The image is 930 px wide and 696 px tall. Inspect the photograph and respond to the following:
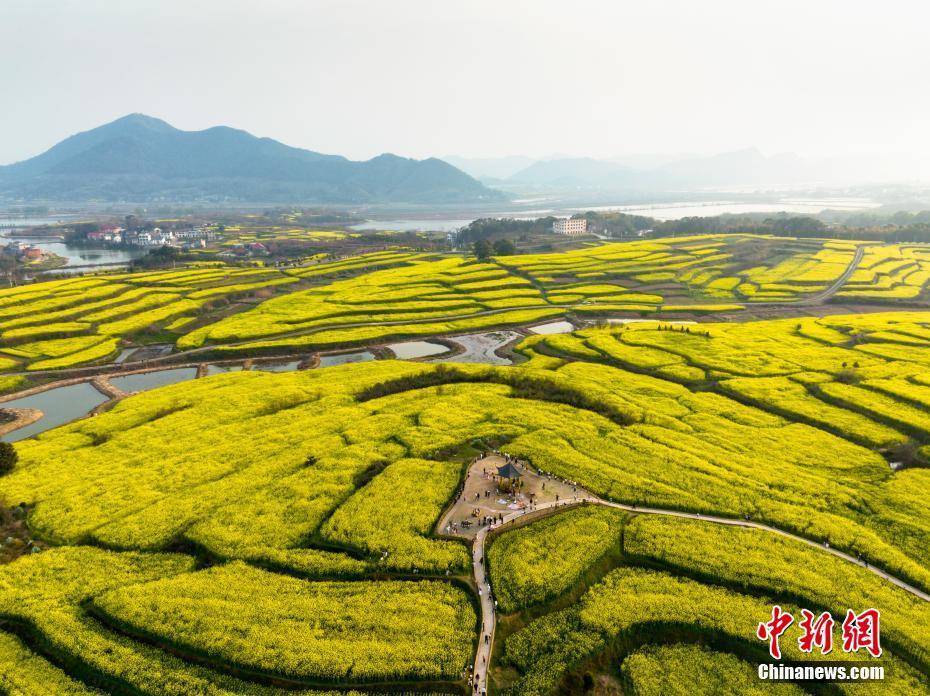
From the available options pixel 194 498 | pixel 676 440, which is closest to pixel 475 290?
pixel 676 440

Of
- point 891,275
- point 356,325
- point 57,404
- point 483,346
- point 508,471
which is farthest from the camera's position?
point 891,275

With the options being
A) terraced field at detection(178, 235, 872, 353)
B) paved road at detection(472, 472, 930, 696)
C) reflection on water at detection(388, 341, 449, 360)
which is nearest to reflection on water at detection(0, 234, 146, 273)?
terraced field at detection(178, 235, 872, 353)

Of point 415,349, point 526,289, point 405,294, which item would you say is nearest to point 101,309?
point 405,294

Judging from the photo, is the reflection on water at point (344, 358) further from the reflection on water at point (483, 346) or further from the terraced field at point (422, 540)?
the terraced field at point (422, 540)

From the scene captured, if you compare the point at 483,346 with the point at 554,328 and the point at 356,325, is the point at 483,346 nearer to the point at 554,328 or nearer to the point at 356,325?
the point at 554,328

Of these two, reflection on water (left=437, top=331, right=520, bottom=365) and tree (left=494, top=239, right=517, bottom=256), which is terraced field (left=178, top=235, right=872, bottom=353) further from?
tree (left=494, top=239, right=517, bottom=256)

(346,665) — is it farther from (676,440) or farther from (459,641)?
(676,440)
